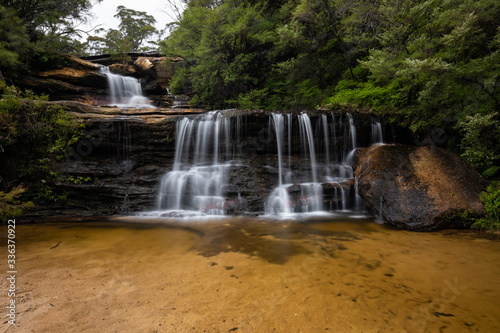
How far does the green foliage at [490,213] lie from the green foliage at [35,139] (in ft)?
36.9

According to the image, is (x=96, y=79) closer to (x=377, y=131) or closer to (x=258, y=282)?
(x=377, y=131)

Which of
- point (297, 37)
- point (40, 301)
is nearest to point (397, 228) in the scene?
point (40, 301)

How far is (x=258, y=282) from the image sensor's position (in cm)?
262

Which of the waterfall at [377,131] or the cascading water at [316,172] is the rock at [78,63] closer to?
the cascading water at [316,172]

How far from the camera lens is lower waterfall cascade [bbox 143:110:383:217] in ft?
22.0

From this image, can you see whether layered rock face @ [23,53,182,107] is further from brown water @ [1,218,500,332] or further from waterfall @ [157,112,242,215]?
brown water @ [1,218,500,332]

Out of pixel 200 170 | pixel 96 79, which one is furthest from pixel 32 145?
pixel 96 79

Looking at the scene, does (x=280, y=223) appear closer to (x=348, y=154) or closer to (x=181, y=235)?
(x=181, y=235)

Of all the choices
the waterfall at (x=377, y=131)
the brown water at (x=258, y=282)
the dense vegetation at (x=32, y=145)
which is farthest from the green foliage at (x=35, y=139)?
the waterfall at (x=377, y=131)

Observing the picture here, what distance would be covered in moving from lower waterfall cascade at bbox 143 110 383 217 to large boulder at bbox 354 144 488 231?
89cm

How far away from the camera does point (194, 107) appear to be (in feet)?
46.0

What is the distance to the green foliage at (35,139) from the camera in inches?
245

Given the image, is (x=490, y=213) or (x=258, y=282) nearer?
(x=258, y=282)

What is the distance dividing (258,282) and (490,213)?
17.9 ft
